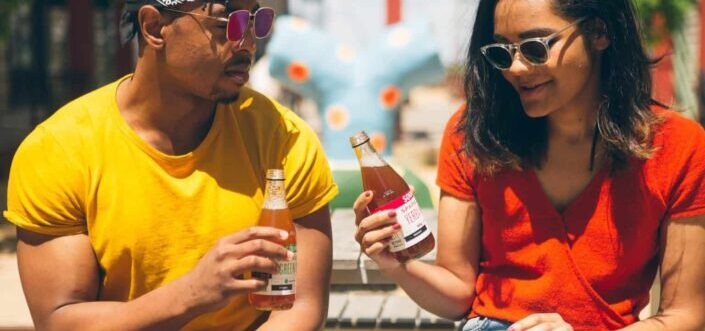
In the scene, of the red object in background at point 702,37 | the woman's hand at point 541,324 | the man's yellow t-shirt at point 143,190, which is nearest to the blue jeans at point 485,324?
the woman's hand at point 541,324

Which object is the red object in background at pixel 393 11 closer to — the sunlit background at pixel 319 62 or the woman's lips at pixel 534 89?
the sunlit background at pixel 319 62

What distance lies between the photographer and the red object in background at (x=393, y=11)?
1370 centimetres

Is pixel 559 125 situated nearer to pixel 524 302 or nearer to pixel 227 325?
pixel 524 302

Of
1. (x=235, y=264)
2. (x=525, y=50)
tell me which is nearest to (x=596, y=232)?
(x=525, y=50)

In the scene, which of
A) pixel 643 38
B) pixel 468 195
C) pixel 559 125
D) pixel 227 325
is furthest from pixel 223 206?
pixel 643 38

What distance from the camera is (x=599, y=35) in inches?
105

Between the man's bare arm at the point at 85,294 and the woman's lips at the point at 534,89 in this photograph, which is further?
the woman's lips at the point at 534,89

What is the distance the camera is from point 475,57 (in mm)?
2846

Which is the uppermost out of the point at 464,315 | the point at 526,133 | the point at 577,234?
the point at 526,133

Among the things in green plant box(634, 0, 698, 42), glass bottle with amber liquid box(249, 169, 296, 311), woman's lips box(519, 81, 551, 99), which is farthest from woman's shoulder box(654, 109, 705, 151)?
green plant box(634, 0, 698, 42)

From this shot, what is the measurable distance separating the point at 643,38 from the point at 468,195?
0.60m

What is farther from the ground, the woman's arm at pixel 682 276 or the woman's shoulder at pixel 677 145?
the woman's shoulder at pixel 677 145

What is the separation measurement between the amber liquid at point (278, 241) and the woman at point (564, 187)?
0.59ft

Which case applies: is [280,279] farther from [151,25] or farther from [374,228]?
[151,25]
